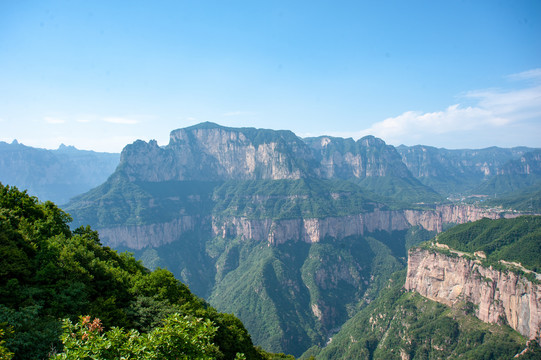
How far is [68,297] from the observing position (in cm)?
2516

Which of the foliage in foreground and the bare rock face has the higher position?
the foliage in foreground

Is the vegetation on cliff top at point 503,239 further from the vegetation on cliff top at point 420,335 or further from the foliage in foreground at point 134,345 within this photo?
the foliage in foreground at point 134,345

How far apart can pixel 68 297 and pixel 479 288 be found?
4756 inches

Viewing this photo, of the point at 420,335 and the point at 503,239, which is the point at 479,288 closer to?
the point at 503,239

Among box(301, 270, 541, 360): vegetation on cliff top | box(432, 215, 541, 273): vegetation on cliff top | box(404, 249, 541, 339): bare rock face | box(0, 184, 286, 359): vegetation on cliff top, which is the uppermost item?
box(0, 184, 286, 359): vegetation on cliff top

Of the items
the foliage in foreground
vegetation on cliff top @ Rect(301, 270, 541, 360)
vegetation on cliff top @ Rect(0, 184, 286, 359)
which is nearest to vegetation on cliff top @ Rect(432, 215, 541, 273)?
vegetation on cliff top @ Rect(301, 270, 541, 360)

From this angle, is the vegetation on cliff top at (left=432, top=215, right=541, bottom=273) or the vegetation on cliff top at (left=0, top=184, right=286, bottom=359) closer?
the vegetation on cliff top at (left=0, top=184, right=286, bottom=359)

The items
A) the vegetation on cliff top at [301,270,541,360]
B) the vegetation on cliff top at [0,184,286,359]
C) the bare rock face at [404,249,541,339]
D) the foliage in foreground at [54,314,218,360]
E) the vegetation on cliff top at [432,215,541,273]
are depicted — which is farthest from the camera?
the vegetation on cliff top at [432,215,541,273]

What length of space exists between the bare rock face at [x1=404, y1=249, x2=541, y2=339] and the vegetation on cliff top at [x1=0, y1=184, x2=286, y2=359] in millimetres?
91754

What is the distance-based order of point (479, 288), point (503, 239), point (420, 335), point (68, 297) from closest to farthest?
point (68, 297) < point (479, 288) < point (420, 335) < point (503, 239)

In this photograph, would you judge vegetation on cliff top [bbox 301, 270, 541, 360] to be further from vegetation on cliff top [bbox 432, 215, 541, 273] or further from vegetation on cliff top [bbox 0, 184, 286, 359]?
vegetation on cliff top [bbox 0, 184, 286, 359]

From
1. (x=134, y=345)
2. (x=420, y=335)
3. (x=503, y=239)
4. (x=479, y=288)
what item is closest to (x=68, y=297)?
(x=134, y=345)

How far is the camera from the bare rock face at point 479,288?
3521 inches

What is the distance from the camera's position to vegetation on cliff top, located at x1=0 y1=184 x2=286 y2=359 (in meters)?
19.4
